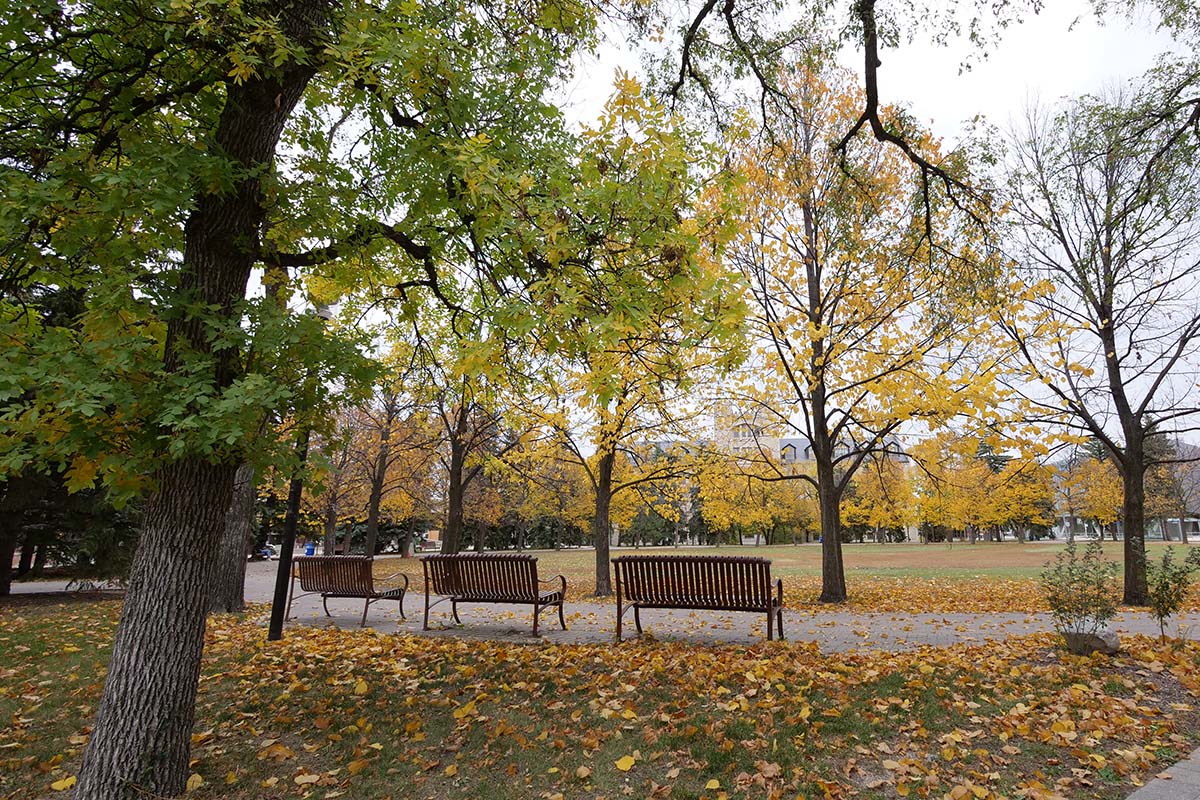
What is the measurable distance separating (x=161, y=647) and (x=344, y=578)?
19.5ft

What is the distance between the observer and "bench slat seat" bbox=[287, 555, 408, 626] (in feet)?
29.7

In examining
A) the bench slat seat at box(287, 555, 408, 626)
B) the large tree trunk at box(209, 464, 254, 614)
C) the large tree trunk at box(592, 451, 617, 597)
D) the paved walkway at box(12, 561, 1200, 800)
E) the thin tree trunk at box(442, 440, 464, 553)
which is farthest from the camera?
the thin tree trunk at box(442, 440, 464, 553)

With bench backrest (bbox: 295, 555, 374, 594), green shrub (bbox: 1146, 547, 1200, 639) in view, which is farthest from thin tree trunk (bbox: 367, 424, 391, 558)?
green shrub (bbox: 1146, 547, 1200, 639)

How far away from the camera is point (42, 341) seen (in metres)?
3.06

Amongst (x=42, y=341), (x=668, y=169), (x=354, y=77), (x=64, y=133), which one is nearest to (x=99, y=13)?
(x=64, y=133)

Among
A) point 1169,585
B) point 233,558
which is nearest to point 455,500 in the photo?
point 233,558

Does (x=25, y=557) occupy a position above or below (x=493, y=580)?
below

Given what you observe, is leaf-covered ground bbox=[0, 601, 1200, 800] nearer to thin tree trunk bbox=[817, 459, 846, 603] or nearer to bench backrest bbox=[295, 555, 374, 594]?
bench backrest bbox=[295, 555, 374, 594]

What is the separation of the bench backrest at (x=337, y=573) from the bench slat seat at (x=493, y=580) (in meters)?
1.29

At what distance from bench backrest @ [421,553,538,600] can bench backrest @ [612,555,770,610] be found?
3.97ft

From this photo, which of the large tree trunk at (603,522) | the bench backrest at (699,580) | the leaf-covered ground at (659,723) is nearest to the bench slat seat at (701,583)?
the bench backrest at (699,580)

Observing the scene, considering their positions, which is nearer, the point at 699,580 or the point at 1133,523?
the point at 699,580

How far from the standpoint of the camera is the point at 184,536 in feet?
12.3

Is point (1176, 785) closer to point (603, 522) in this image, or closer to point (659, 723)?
point (659, 723)
